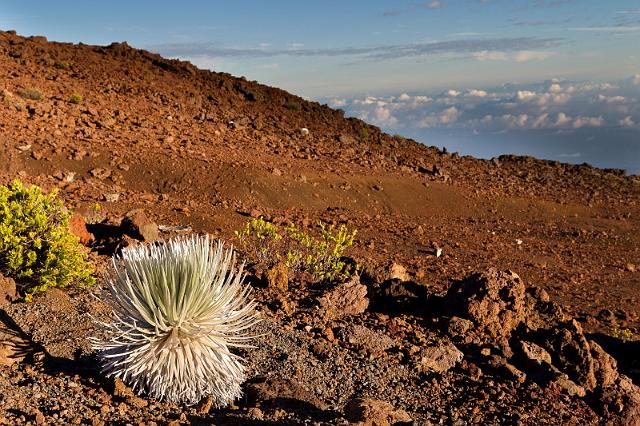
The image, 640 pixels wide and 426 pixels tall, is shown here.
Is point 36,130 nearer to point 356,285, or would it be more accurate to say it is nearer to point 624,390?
point 356,285

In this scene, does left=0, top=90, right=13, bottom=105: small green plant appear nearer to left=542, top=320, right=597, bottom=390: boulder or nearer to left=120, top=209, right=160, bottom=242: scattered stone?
left=120, top=209, right=160, bottom=242: scattered stone

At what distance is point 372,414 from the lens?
3.48 meters

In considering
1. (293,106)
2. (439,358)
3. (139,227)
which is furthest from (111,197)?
(293,106)

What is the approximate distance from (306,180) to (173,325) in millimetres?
10259

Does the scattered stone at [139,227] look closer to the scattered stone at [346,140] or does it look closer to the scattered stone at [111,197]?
the scattered stone at [111,197]

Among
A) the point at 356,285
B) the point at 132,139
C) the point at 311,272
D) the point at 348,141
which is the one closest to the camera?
the point at 356,285

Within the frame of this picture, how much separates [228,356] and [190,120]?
1396cm

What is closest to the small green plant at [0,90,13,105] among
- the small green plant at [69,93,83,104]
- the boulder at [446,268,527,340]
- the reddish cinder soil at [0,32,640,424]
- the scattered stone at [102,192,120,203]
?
the reddish cinder soil at [0,32,640,424]

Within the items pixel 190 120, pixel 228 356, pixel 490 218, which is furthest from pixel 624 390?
pixel 190 120

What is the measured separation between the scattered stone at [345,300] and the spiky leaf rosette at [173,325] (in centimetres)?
175

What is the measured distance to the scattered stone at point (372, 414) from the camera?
3438mm

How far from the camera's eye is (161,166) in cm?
1288

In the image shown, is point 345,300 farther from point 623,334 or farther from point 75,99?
point 75,99

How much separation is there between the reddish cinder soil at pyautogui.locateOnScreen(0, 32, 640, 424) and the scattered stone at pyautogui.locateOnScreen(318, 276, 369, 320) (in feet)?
5.94
